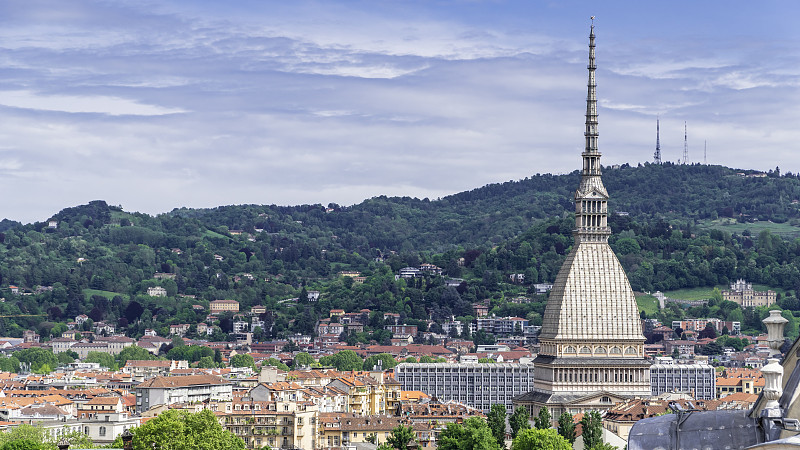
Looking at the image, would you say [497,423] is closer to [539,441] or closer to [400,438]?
[400,438]

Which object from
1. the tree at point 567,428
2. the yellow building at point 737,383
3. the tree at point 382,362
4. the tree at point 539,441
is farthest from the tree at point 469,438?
the tree at point 382,362

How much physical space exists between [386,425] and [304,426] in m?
5.16

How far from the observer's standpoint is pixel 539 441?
234ft

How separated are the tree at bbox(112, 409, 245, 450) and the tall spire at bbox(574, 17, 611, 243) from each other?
125 feet

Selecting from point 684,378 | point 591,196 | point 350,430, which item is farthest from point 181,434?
point 684,378

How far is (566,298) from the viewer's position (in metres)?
106

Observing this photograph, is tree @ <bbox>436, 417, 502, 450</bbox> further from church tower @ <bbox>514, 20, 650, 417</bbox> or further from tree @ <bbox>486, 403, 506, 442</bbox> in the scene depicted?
church tower @ <bbox>514, 20, 650, 417</bbox>

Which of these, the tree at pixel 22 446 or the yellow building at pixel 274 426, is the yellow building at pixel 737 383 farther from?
the tree at pixel 22 446

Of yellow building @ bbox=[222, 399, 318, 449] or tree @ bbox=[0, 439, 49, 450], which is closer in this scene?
tree @ bbox=[0, 439, 49, 450]

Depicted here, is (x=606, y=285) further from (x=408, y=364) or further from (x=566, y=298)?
(x=408, y=364)

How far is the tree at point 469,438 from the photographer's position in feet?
251

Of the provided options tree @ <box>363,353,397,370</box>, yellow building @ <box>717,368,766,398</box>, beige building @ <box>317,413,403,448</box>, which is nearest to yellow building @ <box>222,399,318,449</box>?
beige building @ <box>317,413,403,448</box>

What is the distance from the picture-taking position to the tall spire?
10750 cm

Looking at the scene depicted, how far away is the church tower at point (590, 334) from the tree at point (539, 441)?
28.8 metres
